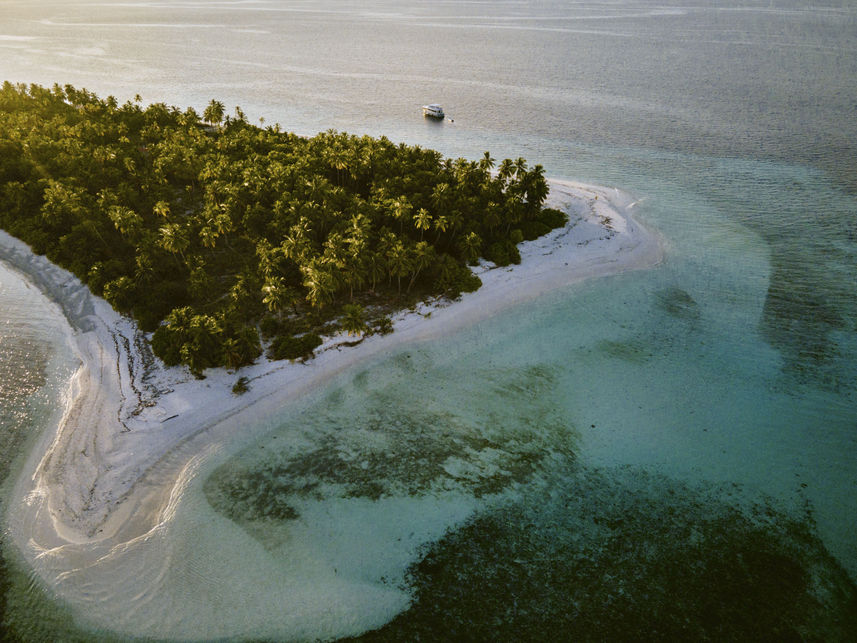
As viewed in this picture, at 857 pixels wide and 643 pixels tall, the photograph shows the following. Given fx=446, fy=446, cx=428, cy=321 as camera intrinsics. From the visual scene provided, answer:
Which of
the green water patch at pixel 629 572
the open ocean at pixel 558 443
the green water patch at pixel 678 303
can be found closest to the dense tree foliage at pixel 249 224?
the open ocean at pixel 558 443

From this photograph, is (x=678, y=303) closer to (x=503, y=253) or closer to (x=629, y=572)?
(x=503, y=253)

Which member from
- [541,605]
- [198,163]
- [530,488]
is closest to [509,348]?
[530,488]

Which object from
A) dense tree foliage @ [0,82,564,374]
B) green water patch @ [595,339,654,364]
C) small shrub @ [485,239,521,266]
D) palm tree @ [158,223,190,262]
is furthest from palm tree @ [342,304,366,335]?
green water patch @ [595,339,654,364]

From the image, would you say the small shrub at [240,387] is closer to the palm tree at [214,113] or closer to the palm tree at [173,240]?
the palm tree at [173,240]

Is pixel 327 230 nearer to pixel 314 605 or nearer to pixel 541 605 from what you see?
pixel 314 605

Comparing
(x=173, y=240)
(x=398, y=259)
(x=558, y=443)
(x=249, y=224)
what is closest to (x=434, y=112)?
(x=249, y=224)

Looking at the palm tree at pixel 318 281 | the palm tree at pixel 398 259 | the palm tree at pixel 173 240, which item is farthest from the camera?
the palm tree at pixel 173 240
